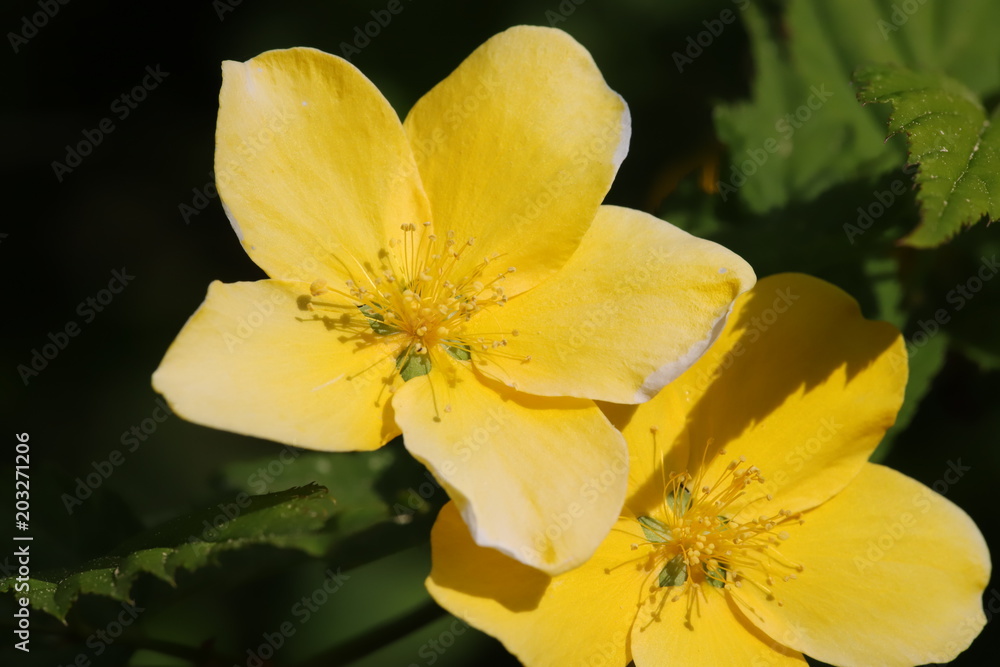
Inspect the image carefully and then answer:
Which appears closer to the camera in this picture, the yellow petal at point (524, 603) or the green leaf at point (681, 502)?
the yellow petal at point (524, 603)

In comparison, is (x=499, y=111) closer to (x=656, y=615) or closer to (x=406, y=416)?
(x=406, y=416)

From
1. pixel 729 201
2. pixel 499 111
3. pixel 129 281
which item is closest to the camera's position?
pixel 499 111

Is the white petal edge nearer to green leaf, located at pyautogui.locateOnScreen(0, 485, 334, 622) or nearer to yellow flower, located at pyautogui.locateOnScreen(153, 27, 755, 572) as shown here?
yellow flower, located at pyautogui.locateOnScreen(153, 27, 755, 572)

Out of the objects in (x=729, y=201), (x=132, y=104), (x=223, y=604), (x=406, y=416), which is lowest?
(x=223, y=604)

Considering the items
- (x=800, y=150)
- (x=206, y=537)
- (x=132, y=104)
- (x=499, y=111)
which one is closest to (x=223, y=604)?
(x=206, y=537)

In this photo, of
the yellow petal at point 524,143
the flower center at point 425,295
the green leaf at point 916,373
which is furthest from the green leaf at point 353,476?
the green leaf at point 916,373

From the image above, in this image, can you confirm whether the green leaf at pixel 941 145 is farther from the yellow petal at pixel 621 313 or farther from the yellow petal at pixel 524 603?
the yellow petal at pixel 524 603
